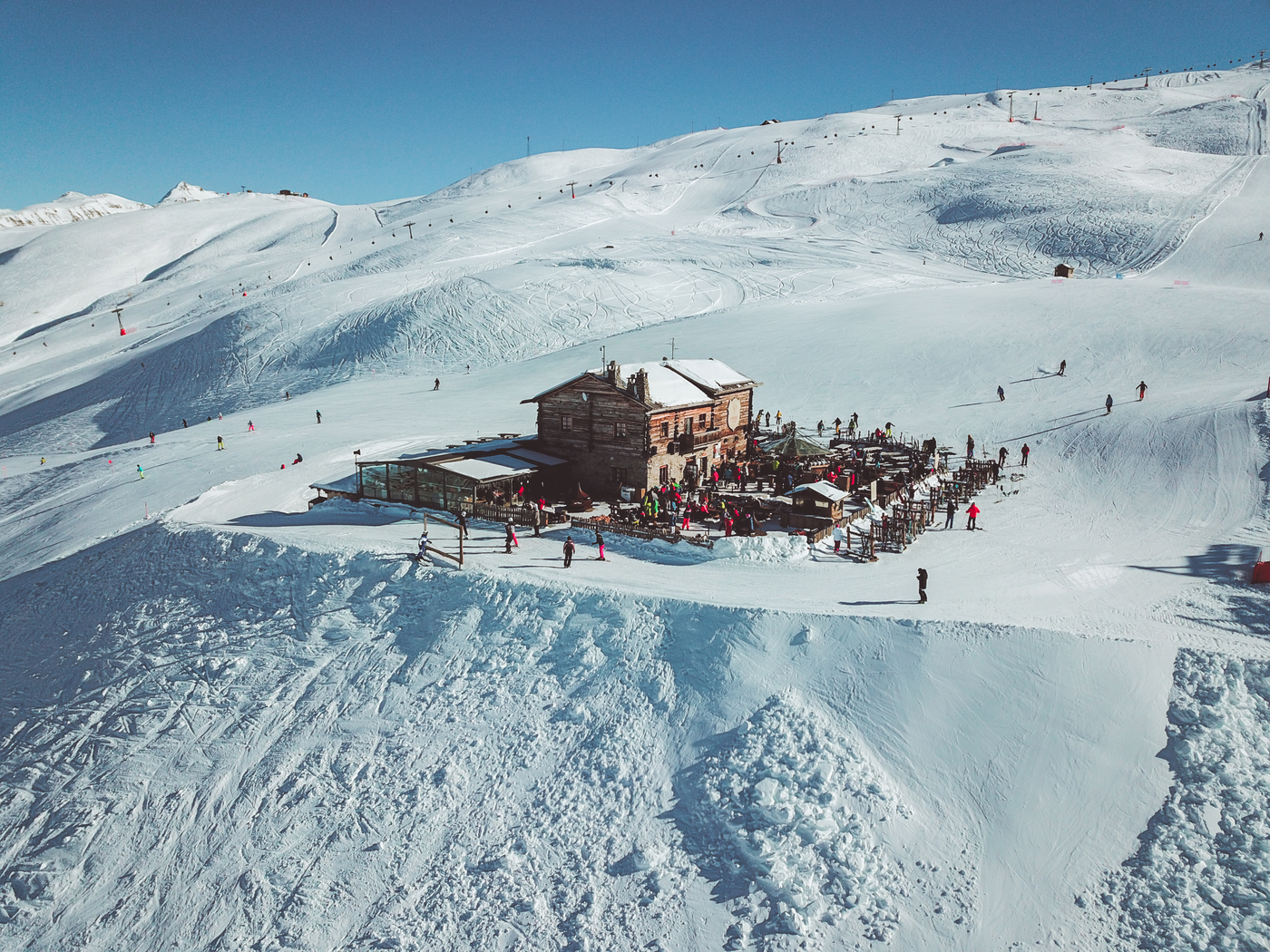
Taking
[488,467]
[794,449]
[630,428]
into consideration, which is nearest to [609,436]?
[630,428]

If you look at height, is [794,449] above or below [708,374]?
below

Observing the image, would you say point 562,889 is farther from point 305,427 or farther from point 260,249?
point 260,249

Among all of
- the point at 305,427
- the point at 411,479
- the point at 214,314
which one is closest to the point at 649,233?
A: the point at 214,314

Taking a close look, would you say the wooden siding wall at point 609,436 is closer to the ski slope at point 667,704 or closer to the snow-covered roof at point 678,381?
the snow-covered roof at point 678,381

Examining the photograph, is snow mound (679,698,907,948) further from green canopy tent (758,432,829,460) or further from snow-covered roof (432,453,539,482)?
green canopy tent (758,432,829,460)

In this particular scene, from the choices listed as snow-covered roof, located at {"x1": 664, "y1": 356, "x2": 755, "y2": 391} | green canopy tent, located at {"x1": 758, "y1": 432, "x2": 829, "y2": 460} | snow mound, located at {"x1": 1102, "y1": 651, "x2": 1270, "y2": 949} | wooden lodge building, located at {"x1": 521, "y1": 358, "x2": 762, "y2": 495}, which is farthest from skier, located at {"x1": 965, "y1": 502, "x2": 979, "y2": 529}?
snow-covered roof, located at {"x1": 664, "y1": 356, "x2": 755, "y2": 391}

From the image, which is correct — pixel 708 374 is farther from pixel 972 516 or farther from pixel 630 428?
pixel 972 516
